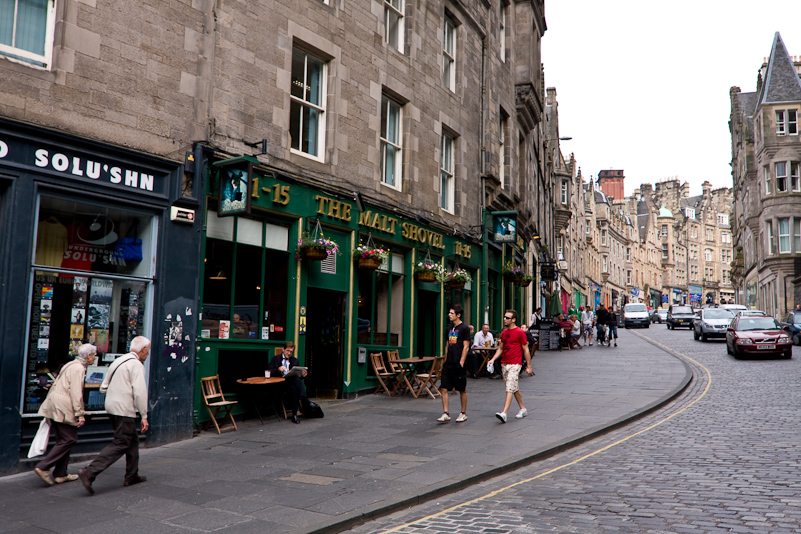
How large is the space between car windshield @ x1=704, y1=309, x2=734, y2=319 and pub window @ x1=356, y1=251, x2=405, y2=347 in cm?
2163

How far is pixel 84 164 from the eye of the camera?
8.74 meters

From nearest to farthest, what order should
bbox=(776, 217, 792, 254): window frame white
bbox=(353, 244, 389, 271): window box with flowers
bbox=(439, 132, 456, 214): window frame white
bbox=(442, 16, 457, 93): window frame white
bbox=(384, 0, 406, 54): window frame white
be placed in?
1. bbox=(353, 244, 389, 271): window box with flowers
2. bbox=(384, 0, 406, 54): window frame white
3. bbox=(439, 132, 456, 214): window frame white
4. bbox=(442, 16, 457, 93): window frame white
5. bbox=(776, 217, 792, 254): window frame white

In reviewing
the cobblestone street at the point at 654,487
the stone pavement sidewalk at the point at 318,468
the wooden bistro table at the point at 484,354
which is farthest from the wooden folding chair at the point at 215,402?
the wooden bistro table at the point at 484,354

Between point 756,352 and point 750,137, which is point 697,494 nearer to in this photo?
Answer: point 756,352

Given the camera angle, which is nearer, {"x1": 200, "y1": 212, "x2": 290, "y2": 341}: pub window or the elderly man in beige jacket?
the elderly man in beige jacket

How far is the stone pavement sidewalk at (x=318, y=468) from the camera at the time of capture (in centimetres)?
599

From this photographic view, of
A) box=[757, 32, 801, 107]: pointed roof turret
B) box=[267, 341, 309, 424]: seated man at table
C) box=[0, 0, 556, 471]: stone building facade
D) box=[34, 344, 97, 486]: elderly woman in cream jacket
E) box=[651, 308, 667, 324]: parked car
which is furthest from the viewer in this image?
box=[651, 308, 667, 324]: parked car

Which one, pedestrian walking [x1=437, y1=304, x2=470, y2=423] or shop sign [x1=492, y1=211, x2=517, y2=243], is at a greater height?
shop sign [x1=492, y1=211, x2=517, y2=243]

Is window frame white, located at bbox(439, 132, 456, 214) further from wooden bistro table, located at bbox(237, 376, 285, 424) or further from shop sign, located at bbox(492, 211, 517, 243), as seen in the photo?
wooden bistro table, located at bbox(237, 376, 285, 424)

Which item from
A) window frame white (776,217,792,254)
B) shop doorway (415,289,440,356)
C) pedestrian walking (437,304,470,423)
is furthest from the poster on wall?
window frame white (776,217,792,254)

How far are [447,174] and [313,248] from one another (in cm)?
774

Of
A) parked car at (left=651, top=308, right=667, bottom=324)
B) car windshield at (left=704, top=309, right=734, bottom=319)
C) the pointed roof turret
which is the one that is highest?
the pointed roof turret

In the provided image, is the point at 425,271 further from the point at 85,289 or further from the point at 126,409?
the point at 126,409

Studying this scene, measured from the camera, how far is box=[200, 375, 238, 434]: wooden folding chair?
10.1 meters
